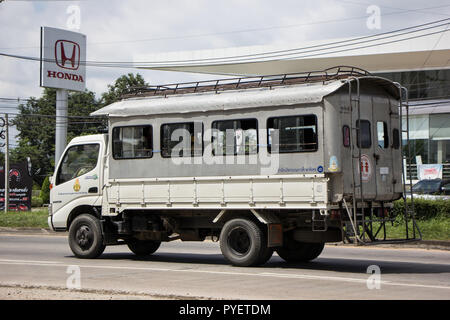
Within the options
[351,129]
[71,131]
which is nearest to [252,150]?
[351,129]

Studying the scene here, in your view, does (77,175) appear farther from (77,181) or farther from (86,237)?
(86,237)

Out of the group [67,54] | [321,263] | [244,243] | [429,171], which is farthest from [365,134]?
[67,54]

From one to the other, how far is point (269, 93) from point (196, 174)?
7.09 feet

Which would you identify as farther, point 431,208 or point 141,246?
point 431,208

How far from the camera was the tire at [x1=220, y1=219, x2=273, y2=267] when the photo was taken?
1307 centimetres

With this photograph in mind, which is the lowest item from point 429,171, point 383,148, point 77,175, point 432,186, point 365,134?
point 432,186

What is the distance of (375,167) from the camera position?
44.1ft

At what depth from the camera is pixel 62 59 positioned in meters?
42.8

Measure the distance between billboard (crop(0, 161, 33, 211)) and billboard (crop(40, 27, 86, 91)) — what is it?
18.2ft

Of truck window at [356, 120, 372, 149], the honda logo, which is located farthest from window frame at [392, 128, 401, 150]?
the honda logo

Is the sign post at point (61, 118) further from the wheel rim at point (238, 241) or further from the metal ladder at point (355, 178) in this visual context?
the metal ladder at point (355, 178)

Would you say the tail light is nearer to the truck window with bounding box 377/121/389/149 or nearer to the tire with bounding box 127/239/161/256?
the truck window with bounding box 377/121/389/149

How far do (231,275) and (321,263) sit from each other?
3.13 m
